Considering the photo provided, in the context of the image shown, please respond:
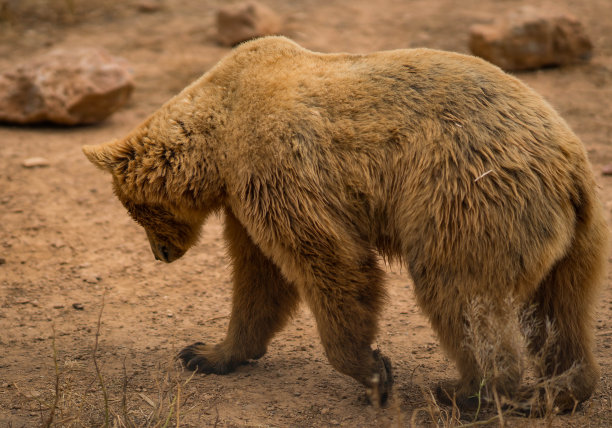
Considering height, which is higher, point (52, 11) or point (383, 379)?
point (383, 379)

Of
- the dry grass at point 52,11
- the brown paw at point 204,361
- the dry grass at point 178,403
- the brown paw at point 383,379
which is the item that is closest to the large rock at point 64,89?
the dry grass at point 52,11

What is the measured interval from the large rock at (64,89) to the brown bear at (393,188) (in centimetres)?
456

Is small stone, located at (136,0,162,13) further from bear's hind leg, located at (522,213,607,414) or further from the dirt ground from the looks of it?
bear's hind leg, located at (522,213,607,414)

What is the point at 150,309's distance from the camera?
587 cm

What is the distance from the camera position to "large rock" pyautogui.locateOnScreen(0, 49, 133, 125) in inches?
345

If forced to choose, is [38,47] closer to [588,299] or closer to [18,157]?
[18,157]

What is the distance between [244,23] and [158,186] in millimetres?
7195

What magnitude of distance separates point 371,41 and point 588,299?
7620 millimetres

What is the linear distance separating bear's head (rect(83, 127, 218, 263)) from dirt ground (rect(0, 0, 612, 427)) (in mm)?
789

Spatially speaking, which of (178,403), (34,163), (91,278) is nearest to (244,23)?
(34,163)

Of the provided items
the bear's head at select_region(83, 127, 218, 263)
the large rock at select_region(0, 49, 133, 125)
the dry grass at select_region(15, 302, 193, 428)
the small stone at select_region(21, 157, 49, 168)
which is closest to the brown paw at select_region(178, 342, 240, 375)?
the dry grass at select_region(15, 302, 193, 428)

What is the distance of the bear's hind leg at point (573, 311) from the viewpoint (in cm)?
401

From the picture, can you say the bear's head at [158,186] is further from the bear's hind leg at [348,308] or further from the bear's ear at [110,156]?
the bear's hind leg at [348,308]

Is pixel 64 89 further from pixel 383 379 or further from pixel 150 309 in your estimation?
pixel 383 379
